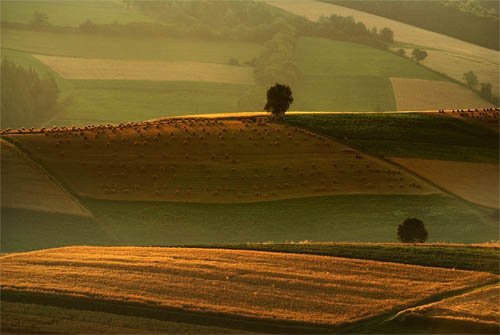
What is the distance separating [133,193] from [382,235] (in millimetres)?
16977

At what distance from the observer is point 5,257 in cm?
4772

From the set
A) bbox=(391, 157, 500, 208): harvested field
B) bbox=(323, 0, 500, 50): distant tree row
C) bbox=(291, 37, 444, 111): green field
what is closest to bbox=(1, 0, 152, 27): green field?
bbox=(291, 37, 444, 111): green field

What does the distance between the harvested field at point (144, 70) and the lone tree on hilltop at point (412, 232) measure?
61.8 metres

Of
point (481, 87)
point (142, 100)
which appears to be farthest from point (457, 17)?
point (142, 100)

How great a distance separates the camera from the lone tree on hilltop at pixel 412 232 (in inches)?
2221

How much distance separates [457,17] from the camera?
13175 cm

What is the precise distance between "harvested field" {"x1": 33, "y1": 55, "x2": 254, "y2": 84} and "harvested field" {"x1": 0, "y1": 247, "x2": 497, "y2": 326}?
230ft

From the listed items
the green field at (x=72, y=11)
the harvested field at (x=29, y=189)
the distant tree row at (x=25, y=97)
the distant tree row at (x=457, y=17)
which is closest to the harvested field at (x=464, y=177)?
the harvested field at (x=29, y=189)

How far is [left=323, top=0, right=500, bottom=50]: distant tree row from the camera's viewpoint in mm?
130750

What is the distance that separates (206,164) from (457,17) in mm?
75063

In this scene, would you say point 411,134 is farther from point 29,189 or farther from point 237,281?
point 237,281

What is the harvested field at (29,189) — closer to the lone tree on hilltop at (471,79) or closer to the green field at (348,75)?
the green field at (348,75)

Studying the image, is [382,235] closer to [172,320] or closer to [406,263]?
[406,263]

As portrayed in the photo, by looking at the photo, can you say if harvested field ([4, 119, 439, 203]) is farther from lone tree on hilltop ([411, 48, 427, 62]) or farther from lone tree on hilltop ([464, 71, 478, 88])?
lone tree on hilltop ([411, 48, 427, 62])
